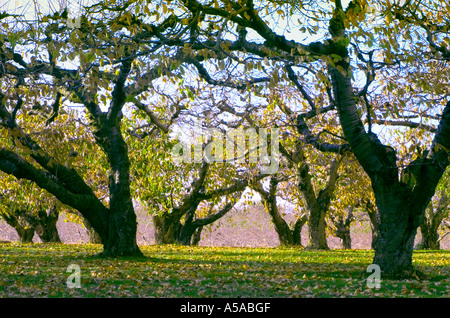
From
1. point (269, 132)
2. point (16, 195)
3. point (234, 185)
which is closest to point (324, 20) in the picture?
point (269, 132)

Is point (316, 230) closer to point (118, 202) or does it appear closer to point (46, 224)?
point (118, 202)

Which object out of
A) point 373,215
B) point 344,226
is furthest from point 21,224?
point 373,215

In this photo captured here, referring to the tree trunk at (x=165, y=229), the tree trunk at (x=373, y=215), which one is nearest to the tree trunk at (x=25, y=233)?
the tree trunk at (x=165, y=229)

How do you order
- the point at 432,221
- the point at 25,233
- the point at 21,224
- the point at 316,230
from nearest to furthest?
the point at 316,230 < the point at 432,221 < the point at 21,224 < the point at 25,233

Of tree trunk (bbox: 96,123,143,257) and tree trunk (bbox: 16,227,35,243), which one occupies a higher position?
tree trunk (bbox: 96,123,143,257)

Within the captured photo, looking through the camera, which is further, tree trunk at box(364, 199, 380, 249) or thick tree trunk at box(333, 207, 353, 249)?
thick tree trunk at box(333, 207, 353, 249)

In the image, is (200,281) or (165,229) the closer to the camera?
(200,281)

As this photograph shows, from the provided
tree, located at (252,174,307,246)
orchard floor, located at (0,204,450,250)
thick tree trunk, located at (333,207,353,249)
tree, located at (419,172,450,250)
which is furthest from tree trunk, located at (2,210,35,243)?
tree, located at (419,172,450,250)

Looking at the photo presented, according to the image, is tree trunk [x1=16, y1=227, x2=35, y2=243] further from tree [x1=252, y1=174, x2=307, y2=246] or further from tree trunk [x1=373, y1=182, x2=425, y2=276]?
tree trunk [x1=373, y1=182, x2=425, y2=276]

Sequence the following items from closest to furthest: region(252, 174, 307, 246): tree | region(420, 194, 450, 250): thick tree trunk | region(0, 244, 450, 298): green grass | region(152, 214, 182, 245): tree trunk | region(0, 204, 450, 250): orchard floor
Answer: region(0, 244, 450, 298): green grass < region(152, 214, 182, 245): tree trunk < region(252, 174, 307, 246): tree < region(420, 194, 450, 250): thick tree trunk < region(0, 204, 450, 250): orchard floor

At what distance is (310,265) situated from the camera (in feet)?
51.5

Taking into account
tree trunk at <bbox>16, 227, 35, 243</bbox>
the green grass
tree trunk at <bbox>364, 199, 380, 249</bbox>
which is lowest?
the green grass

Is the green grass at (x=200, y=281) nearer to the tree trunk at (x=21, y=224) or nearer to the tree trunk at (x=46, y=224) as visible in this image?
the tree trunk at (x=46, y=224)

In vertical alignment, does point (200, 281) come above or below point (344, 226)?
below
